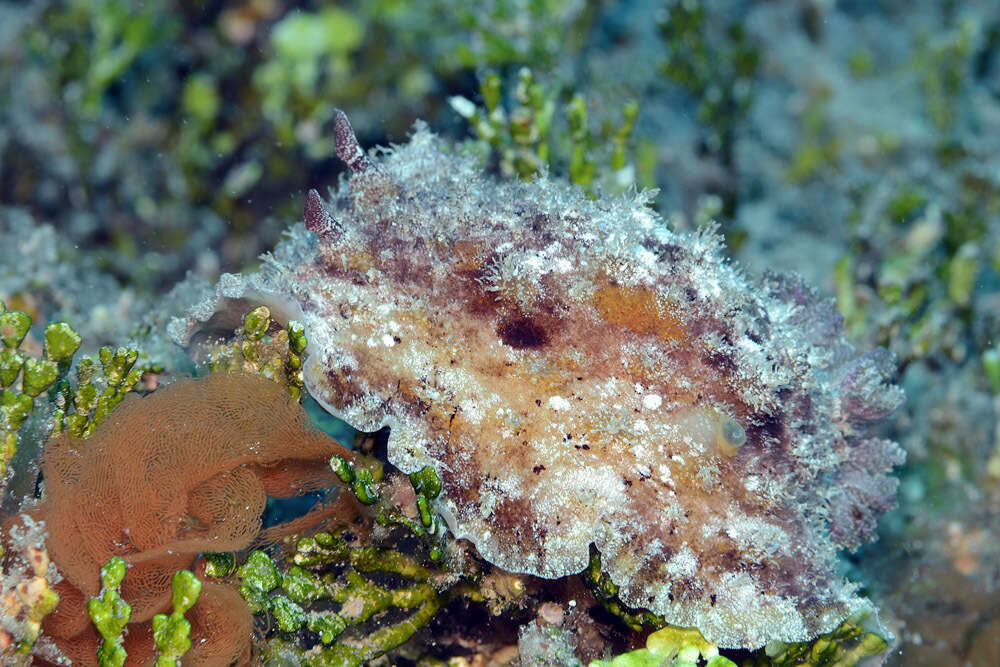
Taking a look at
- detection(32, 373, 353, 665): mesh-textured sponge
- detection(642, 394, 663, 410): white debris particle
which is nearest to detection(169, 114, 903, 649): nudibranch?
detection(642, 394, 663, 410): white debris particle

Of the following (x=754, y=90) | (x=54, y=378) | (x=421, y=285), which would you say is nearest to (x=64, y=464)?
(x=54, y=378)

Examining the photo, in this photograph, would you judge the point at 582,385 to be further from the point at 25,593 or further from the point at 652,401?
the point at 25,593

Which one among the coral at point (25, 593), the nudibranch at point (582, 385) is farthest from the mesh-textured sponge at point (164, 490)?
the nudibranch at point (582, 385)

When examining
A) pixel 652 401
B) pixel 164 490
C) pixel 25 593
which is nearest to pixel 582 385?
pixel 652 401

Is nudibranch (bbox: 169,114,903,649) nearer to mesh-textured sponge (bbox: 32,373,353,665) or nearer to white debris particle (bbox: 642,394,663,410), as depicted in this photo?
white debris particle (bbox: 642,394,663,410)

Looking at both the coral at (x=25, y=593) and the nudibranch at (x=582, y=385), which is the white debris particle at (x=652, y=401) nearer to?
the nudibranch at (x=582, y=385)

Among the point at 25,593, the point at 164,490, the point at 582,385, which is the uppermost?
the point at 582,385
